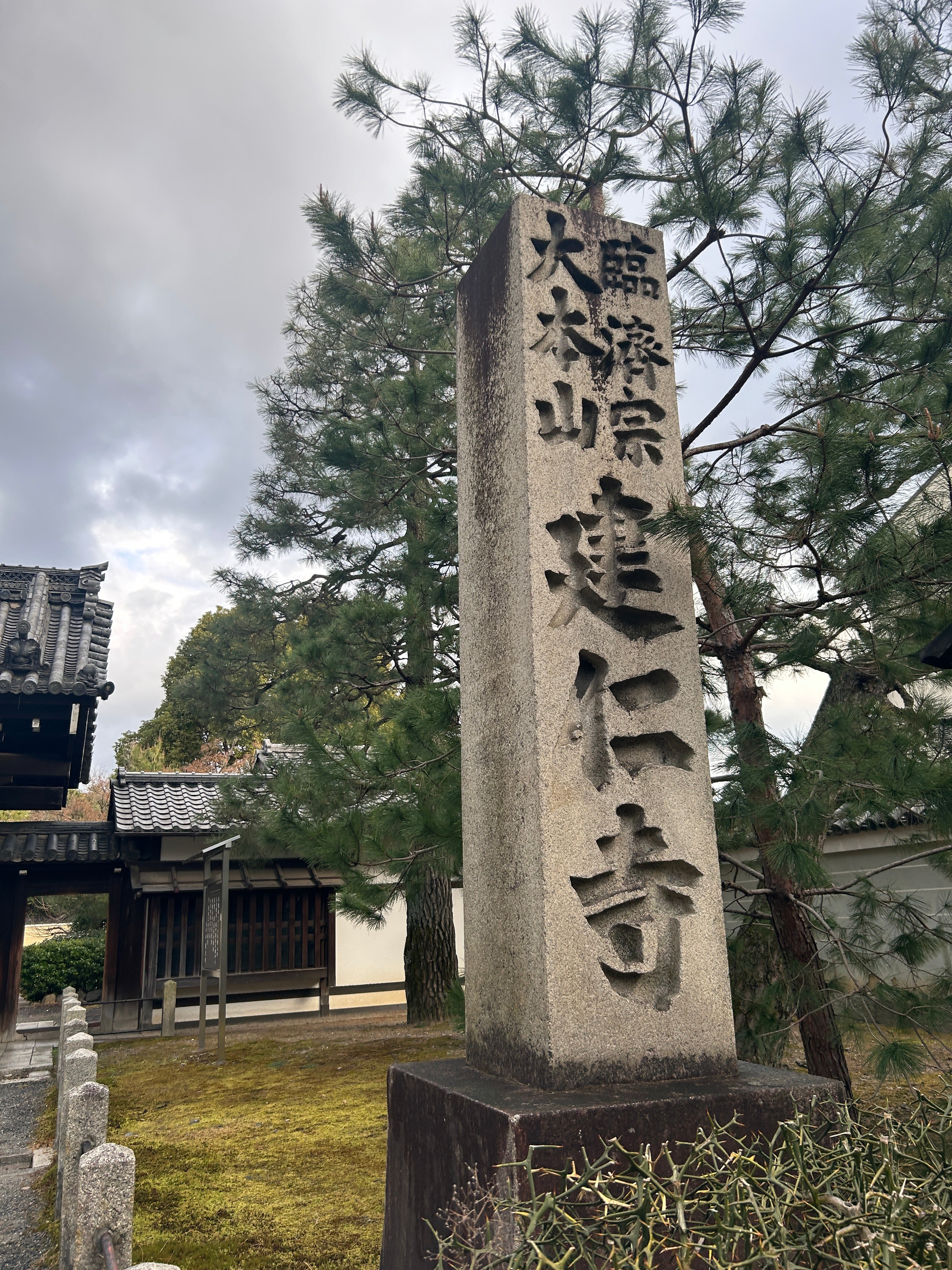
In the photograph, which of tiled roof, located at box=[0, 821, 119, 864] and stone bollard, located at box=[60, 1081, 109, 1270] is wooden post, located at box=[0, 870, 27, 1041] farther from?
stone bollard, located at box=[60, 1081, 109, 1270]

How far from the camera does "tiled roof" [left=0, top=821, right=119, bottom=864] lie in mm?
11211

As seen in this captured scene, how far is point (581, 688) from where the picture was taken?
9.18 feet

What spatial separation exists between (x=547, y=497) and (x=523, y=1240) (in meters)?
2.08

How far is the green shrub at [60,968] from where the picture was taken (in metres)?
15.7

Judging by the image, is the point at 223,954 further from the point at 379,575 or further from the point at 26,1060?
the point at 379,575

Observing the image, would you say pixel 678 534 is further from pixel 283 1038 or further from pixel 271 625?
pixel 283 1038

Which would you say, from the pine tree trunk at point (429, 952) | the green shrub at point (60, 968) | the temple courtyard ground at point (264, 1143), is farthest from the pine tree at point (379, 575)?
the green shrub at point (60, 968)

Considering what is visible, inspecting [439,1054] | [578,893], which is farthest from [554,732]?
[439,1054]

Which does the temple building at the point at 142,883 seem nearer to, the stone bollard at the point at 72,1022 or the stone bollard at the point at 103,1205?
the stone bollard at the point at 72,1022

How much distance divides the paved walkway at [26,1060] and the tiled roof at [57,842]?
223 cm

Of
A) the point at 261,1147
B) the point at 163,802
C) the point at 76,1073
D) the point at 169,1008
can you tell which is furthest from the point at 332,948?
the point at 76,1073

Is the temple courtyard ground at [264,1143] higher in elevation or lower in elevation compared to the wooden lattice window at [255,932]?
lower

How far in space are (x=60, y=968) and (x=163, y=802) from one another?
494 cm

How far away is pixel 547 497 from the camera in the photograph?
9.36ft
